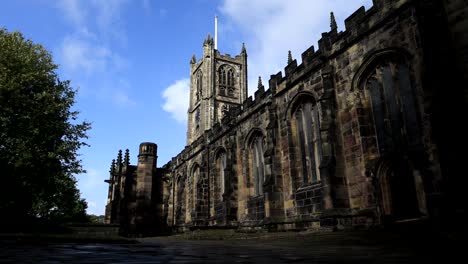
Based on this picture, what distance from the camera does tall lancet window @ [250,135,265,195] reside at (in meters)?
19.8

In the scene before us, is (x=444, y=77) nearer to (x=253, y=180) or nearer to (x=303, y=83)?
(x=303, y=83)

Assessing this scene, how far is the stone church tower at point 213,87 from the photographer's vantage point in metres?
52.9

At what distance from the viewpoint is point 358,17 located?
13.0 meters

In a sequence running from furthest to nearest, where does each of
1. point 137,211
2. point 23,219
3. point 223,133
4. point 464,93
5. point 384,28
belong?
point 223,133 → point 137,211 → point 23,219 → point 384,28 → point 464,93

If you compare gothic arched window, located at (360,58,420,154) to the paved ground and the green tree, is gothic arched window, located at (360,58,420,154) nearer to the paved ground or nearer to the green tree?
the paved ground

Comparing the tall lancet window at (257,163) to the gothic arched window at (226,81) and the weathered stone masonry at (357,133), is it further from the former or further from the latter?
the gothic arched window at (226,81)

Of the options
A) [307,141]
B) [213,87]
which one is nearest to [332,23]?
[307,141]

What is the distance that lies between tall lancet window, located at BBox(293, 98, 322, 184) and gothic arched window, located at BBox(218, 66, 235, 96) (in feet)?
129

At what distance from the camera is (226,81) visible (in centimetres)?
5628

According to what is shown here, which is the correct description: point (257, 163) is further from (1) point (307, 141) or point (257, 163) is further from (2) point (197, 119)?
(2) point (197, 119)

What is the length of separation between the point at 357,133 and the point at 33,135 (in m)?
14.8

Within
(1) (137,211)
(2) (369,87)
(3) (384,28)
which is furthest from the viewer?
(1) (137,211)

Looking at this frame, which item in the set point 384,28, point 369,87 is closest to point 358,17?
point 384,28

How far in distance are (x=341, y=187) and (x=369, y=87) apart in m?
3.94
